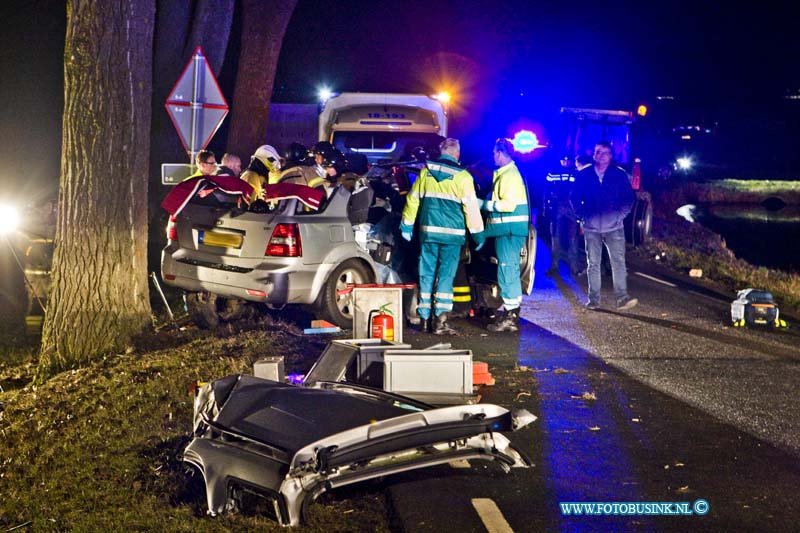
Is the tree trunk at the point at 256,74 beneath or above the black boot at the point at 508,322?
above

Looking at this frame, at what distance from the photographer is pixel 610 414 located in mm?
7367

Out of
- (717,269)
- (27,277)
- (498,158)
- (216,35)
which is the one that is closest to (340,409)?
(498,158)

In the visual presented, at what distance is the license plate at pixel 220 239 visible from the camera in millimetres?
9930

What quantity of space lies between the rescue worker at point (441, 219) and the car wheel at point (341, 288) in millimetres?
607

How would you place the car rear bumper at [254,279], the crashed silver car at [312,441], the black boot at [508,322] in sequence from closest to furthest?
1. the crashed silver car at [312,441]
2. the car rear bumper at [254,279]
3. the black boot at [508,322]

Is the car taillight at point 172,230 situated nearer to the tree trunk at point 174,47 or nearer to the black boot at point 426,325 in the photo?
the black boot at point 426,325

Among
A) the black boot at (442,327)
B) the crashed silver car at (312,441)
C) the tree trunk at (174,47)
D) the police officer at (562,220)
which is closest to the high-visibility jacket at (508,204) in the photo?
the black boot at (442,327)

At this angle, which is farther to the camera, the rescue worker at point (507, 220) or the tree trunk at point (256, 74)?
the tree trunk at point (256, 74)

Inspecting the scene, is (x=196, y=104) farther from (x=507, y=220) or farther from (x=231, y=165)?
(x=507, y=220)

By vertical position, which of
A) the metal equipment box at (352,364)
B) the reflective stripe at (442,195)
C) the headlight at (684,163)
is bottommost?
the metal equipment box at (352,364)

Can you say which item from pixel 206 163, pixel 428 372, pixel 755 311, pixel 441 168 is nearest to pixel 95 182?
pixel 206 163

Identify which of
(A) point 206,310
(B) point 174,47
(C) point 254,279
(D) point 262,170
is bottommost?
(A) point 206,310

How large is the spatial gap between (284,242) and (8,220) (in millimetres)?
3820

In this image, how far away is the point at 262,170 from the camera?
11.5 meters
